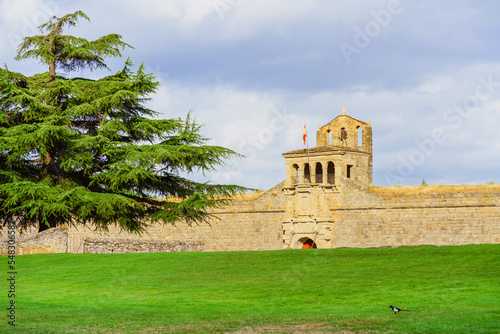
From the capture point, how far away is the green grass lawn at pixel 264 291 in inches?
464

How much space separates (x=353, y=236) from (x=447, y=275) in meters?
20.2

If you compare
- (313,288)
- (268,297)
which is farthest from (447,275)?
(268,297)

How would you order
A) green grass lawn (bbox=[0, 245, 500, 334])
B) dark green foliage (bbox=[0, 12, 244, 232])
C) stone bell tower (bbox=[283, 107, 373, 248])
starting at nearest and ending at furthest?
1. green grass lawn (bbox=[0, 245, 500, 334])
2. dark green foliage (bbox=[0, 12, 244, 232])
3. stone bell tower (bbox=[283, 107, 373, 248])

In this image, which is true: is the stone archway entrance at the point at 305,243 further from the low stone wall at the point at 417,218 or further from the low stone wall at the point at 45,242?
the low stone wall at the point at 45,242

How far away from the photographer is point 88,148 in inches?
1015

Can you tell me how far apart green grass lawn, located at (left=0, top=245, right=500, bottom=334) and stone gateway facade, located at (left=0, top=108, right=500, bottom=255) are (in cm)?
1160

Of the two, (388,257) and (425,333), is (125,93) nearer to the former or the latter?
(388,257)

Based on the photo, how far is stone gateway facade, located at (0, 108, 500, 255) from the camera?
35250mm

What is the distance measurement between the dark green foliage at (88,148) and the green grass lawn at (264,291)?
218 centimetres

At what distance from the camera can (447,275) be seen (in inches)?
699

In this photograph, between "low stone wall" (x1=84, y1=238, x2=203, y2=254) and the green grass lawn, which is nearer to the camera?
the green grass lawn

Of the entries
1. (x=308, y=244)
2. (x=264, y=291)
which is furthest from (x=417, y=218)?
(x=264, y=291)

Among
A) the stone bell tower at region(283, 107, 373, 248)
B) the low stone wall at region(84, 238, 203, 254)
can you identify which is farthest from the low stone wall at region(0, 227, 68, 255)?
the stone bell tower at region(283, 107, 373, 248)

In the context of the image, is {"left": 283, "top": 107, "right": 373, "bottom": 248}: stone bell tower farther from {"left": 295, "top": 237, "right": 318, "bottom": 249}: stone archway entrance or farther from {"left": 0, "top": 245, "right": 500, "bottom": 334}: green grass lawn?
{"left": 0, "top": 245, "right": 500, "bottom": 334}: green grass lawn
